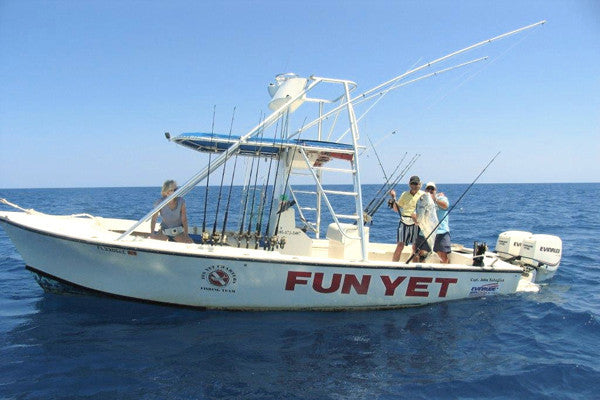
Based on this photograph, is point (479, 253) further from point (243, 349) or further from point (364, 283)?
point (243, 349)

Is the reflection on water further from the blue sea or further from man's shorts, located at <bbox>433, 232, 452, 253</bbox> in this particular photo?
man's shorts, located at <bbox>433, 232, 452, 253</bbox>

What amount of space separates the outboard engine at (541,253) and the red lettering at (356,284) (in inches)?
164

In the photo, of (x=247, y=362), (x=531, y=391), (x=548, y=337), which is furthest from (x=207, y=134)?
(x=548, y=337)

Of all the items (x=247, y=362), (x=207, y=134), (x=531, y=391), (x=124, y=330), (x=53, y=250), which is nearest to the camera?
(x=531, y=391)

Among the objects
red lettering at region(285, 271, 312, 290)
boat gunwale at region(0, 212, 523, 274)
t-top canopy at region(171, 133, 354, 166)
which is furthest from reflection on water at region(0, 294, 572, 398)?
t-top canopy at region(171, 133, 354, 166)

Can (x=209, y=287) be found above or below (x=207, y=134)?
below

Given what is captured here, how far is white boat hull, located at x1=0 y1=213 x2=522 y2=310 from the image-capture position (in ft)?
19.1

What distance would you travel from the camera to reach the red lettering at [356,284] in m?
6.42

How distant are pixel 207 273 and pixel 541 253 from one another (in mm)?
6950

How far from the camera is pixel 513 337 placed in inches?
230

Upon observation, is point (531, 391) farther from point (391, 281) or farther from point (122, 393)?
point (122, 393)

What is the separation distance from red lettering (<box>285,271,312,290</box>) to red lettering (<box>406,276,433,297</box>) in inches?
71.1

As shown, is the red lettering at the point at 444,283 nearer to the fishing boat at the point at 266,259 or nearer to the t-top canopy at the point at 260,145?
the fishing boat at the point at 266,259

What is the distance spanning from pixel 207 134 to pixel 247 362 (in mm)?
3611
